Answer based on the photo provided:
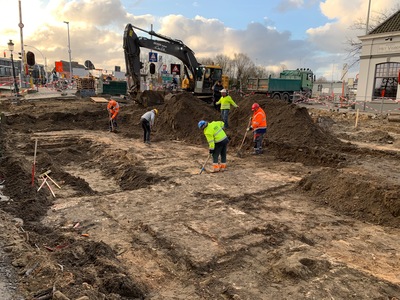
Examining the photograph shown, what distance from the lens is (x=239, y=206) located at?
6738 mm

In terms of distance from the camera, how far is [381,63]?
80.9ft

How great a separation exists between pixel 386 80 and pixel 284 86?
9461 mm

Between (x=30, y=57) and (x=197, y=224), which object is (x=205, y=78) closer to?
(x=30, y=57)

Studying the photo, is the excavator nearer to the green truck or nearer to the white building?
the green truck

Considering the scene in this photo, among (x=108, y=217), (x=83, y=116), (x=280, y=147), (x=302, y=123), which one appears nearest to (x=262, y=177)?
(x=280, y=147)

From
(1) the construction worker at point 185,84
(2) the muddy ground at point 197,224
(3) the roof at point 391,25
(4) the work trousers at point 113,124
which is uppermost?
(3) the roof at point 391,25

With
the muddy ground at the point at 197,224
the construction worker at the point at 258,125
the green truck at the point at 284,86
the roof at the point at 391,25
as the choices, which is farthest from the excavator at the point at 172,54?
the roof at the point at 391,25

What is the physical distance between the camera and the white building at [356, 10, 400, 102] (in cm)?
2375

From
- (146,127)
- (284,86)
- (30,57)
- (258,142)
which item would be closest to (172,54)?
(146,127)

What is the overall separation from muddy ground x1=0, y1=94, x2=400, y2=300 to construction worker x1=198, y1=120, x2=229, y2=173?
0.37 m

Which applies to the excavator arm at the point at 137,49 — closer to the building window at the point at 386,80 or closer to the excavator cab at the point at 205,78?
the excavator cab at the point at 205,78

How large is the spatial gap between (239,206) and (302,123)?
26.9 feet

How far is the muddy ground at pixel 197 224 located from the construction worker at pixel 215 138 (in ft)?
1.21

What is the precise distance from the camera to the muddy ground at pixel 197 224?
393cm
